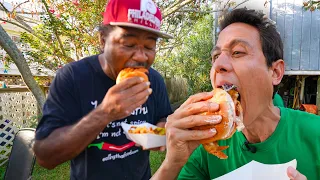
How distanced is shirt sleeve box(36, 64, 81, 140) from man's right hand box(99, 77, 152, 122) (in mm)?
326

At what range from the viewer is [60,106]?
1.74 meters

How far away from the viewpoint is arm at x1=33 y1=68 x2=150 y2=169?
1.59 metres

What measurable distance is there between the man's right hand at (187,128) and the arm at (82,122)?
47cm

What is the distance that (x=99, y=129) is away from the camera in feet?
5.31

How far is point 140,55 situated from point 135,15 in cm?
28

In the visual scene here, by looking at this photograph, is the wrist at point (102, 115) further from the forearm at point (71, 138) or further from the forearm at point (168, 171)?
the forearm at point (168, 171)

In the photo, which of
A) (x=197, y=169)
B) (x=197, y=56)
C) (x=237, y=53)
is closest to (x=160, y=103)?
(x=197, y=169)

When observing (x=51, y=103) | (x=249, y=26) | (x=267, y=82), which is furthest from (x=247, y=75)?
(x=51, y=103)

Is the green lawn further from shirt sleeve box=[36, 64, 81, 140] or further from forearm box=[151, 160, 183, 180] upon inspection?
forearm box=[151, 160, 183, 180]

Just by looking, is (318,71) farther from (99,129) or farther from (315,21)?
(99,129)

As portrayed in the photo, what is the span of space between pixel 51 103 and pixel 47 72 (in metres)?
4.93

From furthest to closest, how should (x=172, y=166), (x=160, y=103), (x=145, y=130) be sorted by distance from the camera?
(x=160, y=103)
(x=145, y=130)
(x=172, y=166)

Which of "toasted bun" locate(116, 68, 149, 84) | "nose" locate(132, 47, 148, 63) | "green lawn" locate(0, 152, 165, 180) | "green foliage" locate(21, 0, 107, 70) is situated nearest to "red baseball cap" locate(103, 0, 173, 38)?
"nose" locate(132, 47, 148, 63)

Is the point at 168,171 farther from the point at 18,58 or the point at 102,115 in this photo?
the point at 18,58
